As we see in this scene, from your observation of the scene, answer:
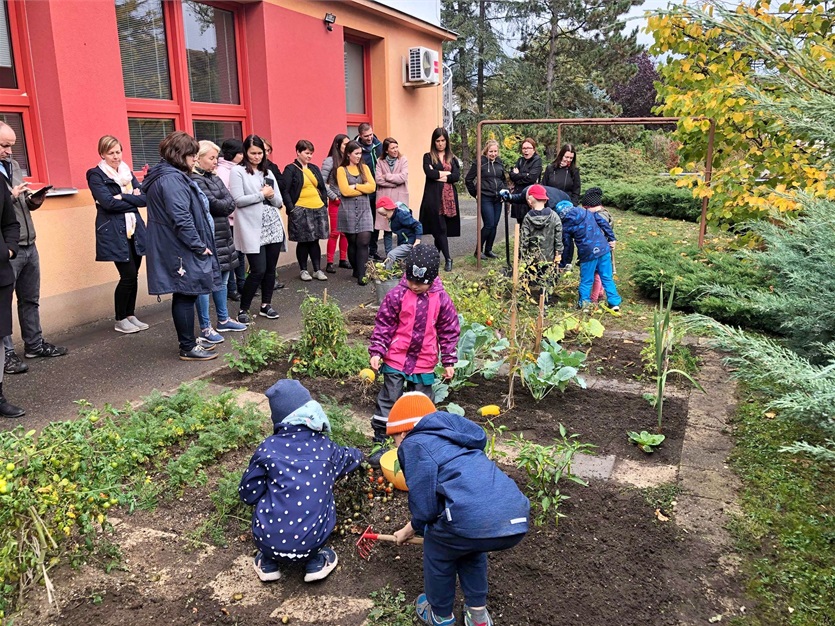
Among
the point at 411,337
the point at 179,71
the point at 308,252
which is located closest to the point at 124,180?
the point at 179,71

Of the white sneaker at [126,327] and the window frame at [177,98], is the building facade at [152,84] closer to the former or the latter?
the window frame at [177,98]

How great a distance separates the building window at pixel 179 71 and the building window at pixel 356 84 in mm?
2830

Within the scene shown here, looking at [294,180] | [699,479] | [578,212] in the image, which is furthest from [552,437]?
[294,180]

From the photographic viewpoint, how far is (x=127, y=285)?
6.38 metres

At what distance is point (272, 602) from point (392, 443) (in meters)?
1.30

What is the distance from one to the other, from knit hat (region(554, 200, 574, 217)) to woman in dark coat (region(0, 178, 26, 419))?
17.3 ft

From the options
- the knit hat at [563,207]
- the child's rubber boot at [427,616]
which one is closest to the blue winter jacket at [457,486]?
the child's rubber boot at [427,616]

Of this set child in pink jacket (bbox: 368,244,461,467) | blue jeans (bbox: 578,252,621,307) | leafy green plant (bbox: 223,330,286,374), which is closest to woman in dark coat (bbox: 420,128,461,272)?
blue jeans (bbox: 578,252,621,307)

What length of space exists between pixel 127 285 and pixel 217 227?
103 centimetres

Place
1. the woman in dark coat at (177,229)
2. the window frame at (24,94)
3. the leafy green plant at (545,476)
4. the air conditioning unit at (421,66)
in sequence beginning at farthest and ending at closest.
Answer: the air conditioning unit at (421,66) → the window frame at (24,94) → the woman in dark coat at (177,229) → the leafy green plant at (545,476)

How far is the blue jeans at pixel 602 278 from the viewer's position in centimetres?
731

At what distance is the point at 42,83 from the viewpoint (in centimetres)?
633

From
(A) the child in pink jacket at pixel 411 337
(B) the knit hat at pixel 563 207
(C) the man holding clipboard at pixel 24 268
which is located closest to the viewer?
(A) the child in pink jacket at pixel 411 337

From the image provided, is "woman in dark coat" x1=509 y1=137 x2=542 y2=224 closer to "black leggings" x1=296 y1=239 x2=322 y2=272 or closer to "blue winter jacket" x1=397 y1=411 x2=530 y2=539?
"black leggings" x1=296 y1=239 x2=322 y2=272
